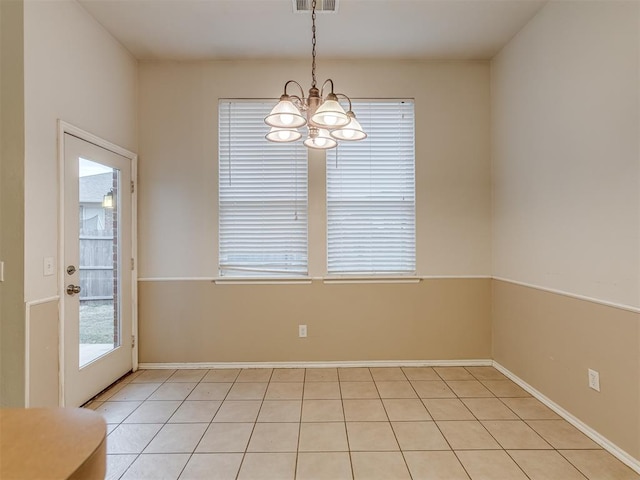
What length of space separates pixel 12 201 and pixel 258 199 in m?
1.80

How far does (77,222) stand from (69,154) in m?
0.49

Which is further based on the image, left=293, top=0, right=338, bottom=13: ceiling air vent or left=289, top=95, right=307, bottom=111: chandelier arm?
left=293, top=0, right=338, bottom=13: ceiling air vent

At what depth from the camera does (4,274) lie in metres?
1.95

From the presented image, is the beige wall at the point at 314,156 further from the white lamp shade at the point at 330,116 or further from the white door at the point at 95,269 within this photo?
the white lamp shade at the point at 330,116

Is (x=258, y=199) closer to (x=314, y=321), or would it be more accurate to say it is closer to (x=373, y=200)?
(x=373, y=200)

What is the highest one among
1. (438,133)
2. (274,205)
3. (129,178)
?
(438,133)

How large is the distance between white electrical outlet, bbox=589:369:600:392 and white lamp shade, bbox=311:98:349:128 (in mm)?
2248

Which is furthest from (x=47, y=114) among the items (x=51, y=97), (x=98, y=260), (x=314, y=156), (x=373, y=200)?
(x=373, y=200)

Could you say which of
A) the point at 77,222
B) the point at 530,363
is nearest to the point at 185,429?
the point at 77,222

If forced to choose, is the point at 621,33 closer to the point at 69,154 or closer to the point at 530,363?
the point at 530,363

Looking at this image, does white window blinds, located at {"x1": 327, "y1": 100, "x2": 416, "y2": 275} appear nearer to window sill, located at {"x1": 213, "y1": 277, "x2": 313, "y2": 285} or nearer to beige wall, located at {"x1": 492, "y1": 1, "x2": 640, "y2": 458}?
window sill, located at {"x1": 213, "y1": 277, "x2": 313, "y2": 285}

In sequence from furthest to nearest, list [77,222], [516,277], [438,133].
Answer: [438,133] → [516,277] → [77,222]

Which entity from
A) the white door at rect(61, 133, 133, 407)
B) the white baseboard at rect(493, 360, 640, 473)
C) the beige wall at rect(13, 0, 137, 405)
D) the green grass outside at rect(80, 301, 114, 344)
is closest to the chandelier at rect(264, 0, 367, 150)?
the beige wall at rect(13, 0, 137, 405)

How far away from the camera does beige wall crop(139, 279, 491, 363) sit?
3.21 m
